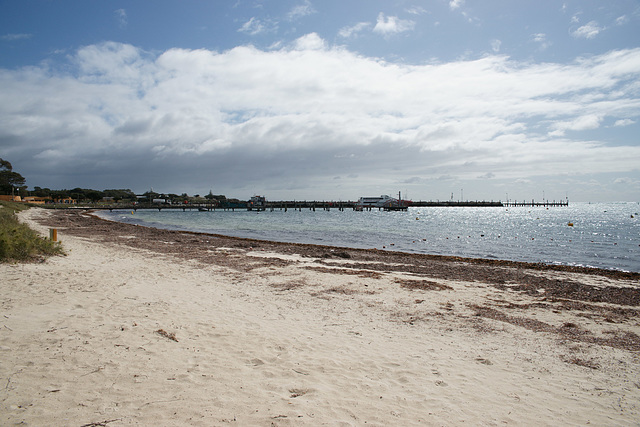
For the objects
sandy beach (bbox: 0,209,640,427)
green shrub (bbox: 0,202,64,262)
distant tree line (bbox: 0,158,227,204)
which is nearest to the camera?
sandy beach (bbox: 0,209,640,427)

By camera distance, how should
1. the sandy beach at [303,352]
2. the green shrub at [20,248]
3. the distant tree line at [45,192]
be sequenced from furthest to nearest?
the distant tree line at [45,192] < the green shrub at [20,248] < the sandy beach at [303,352]

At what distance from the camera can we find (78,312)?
6.48 metres

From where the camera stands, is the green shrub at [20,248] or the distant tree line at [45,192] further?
the distant tree line at [45,192]

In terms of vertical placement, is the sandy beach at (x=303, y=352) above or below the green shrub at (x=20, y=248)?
below

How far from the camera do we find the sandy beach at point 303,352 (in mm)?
3873

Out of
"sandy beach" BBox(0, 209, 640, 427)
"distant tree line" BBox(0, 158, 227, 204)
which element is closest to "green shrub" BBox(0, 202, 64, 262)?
"sandy beach" BBox(0, 209, 640, 427)

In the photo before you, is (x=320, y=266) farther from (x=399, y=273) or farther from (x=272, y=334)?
(x=272, y=334)

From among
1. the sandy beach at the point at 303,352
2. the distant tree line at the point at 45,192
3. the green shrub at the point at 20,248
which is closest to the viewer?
the sandy beach at the point at 303,352

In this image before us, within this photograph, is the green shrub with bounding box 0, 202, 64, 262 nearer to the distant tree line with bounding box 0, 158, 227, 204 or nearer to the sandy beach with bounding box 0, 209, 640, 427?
the sandy beach with bounding box 0, 209, 640, 427

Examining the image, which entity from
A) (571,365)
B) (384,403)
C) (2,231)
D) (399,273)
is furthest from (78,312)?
(399,273)

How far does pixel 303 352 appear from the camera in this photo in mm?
5586

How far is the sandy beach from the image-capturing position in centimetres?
387

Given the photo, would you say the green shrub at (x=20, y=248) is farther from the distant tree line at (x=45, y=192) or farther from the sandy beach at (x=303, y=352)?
the distant tree line at (x=45, y=192)

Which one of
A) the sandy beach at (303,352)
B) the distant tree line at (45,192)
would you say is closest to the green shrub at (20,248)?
the sandy beach at (303,352)
